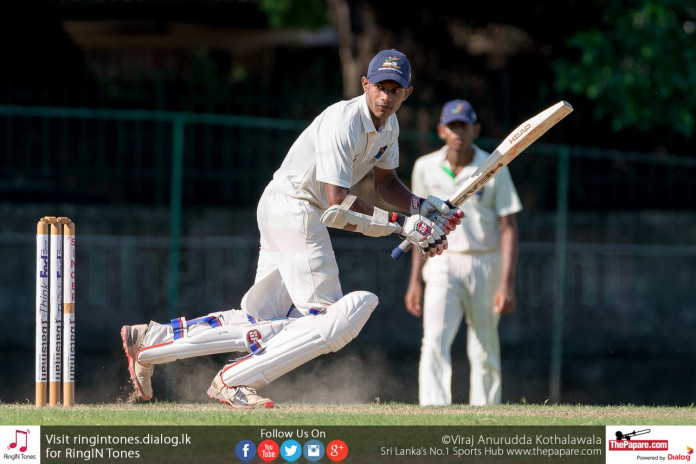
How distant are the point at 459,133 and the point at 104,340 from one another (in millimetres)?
5079

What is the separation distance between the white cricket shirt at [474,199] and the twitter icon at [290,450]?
358cm

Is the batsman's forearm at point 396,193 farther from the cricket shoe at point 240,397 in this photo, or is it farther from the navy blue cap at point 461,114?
the navy blue cap at point 461,114

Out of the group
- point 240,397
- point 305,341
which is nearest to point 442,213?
point 305,341

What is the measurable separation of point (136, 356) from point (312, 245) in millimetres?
1260

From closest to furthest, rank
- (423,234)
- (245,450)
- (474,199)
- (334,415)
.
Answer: (245,450), (334,415), (423,234), (474,199)

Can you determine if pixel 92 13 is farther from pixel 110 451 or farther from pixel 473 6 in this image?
pixel 110 451

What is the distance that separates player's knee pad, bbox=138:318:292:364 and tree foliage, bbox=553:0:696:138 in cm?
714

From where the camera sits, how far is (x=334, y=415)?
251 inches

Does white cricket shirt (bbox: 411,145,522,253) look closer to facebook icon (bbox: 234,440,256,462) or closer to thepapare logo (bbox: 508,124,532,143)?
thepapare logo (bbox: 508,124,532,143)

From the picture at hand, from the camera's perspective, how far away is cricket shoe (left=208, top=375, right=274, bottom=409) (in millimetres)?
6832

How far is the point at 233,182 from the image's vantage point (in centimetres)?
1270

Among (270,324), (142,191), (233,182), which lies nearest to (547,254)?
(233,182)

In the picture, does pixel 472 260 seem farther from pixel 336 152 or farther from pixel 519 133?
pixel 336 152

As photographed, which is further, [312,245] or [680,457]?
[312,245]
